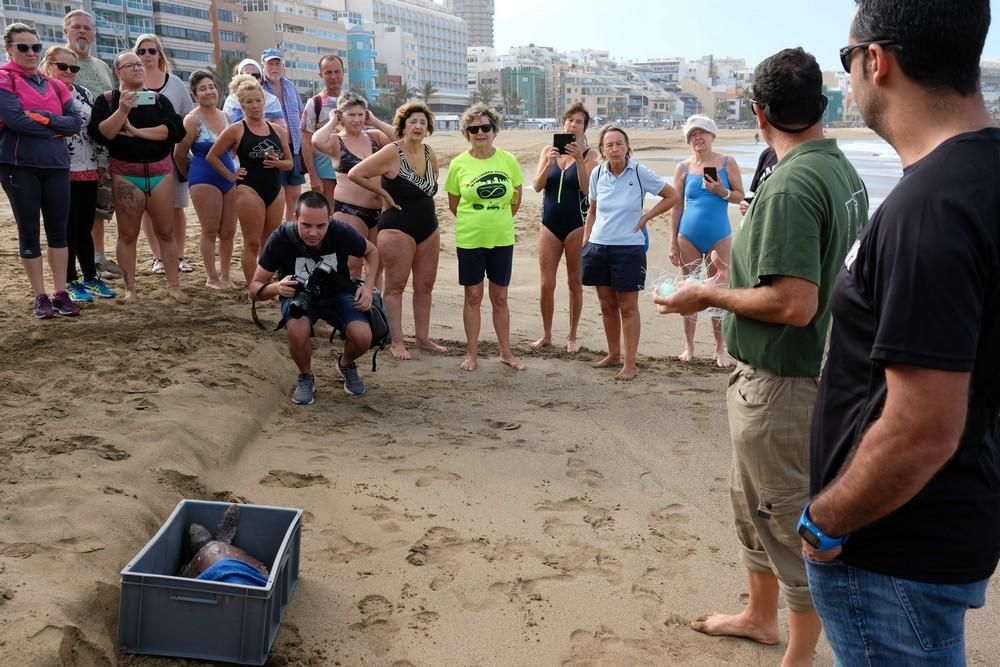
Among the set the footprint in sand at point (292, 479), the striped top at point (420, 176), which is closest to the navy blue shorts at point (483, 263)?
the striped top at point (420, 176)


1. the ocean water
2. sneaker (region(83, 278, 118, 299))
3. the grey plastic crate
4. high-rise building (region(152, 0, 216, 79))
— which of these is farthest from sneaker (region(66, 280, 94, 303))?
high-rise building (region(152, 0, 216, 79))

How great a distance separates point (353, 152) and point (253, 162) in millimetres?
816

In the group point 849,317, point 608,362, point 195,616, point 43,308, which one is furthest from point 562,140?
point 849,317

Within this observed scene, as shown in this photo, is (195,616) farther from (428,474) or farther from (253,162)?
(253,162)

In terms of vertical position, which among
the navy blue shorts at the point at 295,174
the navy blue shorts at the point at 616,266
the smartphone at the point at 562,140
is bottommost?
the navy blue shorts at the point at 616,266

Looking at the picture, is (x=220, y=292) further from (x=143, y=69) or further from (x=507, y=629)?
(x=507, y=629)

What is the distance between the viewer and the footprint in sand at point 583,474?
414 centimetres

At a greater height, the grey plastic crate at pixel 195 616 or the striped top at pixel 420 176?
the striped top at pixel 420 176

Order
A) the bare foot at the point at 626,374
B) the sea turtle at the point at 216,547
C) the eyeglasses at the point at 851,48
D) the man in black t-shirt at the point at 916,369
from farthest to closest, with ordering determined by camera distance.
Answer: the bare foot at the point at 626,374 < the sea turtle at the point at 216,547 < the eyeglasses at the point at 851,48 < the man in black t-shirt at the point at 916,369

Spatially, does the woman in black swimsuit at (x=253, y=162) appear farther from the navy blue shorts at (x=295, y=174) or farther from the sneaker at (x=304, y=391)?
the sneaker at (x=304, y=391)

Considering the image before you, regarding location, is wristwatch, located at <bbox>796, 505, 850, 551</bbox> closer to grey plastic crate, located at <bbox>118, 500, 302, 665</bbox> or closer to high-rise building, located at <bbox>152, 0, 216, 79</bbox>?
grey plastic crate, located at <bbox>118, 500, 302, 665</bbox>

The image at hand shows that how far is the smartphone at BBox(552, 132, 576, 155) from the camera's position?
624 centimetres

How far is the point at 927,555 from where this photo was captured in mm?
1431

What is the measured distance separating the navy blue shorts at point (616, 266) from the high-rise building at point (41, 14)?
5080 centimetres
